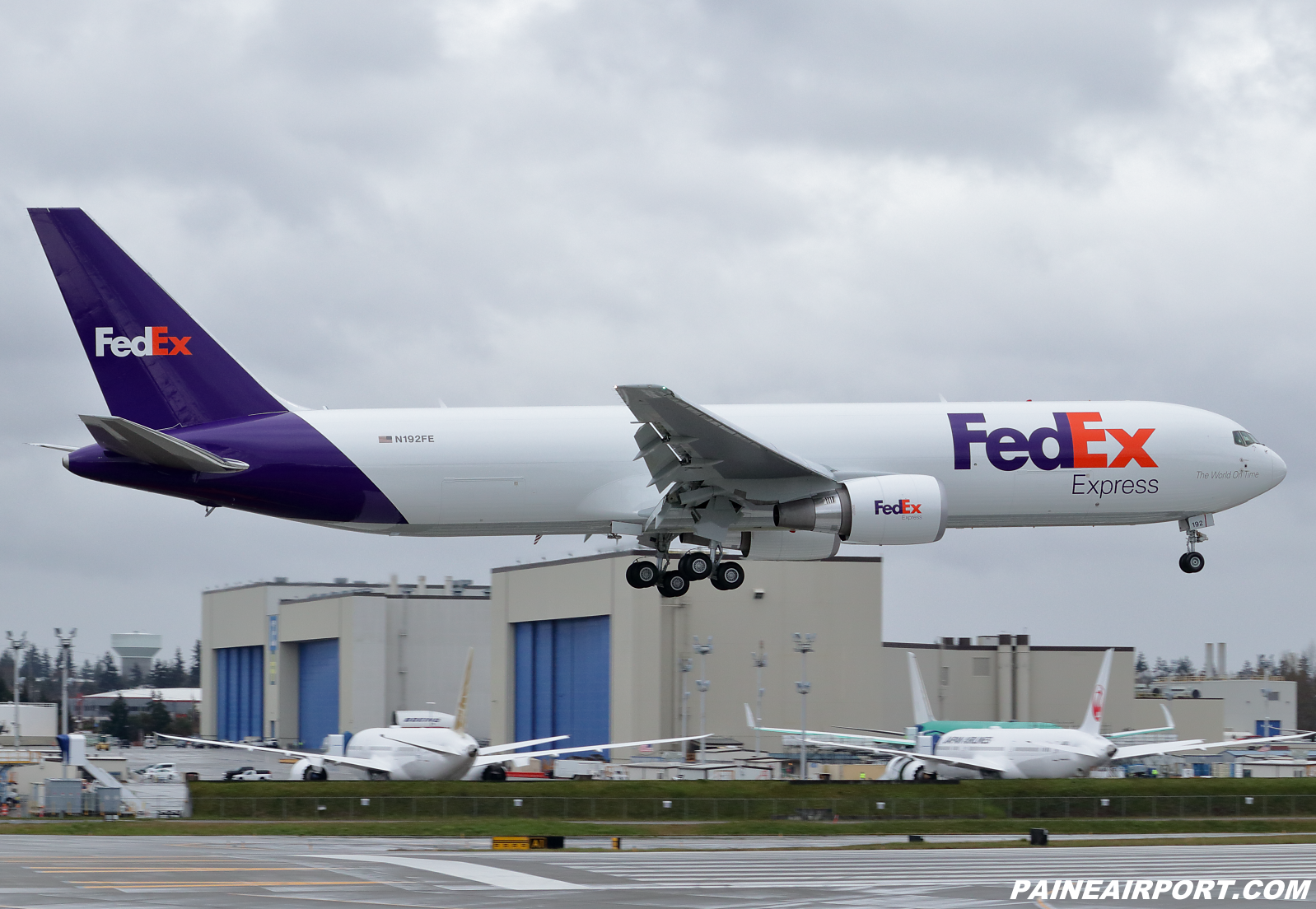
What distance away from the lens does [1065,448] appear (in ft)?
129

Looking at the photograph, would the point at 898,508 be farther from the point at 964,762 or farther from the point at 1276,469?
the point at 964,762

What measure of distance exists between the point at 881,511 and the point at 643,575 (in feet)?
22.4

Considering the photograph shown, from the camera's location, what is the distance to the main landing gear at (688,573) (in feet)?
130

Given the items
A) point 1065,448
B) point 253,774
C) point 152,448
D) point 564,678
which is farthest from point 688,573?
point 253,774

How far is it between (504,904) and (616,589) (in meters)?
67.5

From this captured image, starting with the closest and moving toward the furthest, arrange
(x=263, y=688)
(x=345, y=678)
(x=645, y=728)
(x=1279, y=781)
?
(x=1279, y=781), (x=645, y=728), (x=345, y=678), (x=263, y=688)

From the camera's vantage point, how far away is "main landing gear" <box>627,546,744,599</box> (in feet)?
130

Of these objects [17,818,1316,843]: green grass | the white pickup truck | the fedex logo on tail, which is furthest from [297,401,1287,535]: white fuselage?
the white pickup truck

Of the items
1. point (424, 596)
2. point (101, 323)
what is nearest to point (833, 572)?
point (424, 596)

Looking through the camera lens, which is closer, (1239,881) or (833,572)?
(1239,881)

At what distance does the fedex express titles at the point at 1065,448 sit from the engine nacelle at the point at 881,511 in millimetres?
2115

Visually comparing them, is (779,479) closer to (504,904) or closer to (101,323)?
(504,904)

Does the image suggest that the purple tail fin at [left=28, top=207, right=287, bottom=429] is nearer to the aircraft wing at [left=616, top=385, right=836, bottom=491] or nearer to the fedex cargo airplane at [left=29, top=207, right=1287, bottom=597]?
the fedex cargo airplane at [left=29, top=207, right=1287, bottom=597]

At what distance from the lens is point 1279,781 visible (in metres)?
65.1
